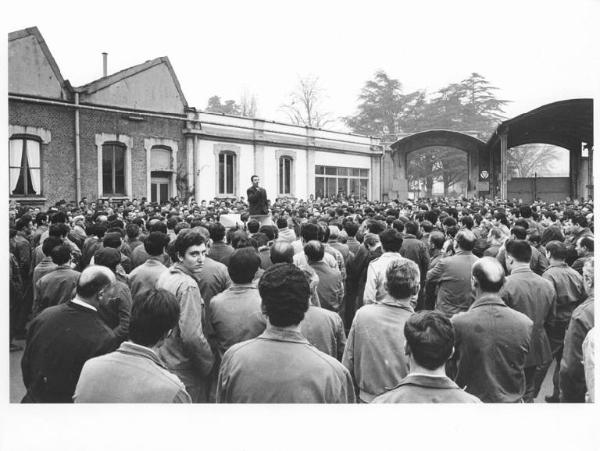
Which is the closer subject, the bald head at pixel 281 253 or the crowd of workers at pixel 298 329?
the crowd of workers at pixel 298 329

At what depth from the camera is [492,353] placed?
3.60 meters

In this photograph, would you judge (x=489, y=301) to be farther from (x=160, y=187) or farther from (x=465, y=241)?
(x=160, y=187)

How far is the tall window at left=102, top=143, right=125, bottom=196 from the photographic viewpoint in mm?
18688

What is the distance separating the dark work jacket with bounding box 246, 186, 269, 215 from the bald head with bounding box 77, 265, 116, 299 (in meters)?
7.44

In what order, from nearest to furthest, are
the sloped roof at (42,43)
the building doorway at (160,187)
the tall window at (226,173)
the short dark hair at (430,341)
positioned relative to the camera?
1. the short dark hair at (430,341)
2. the sloped roof at (42,43)
3. the building doorway at (160,187)
4. the tall window at (226,173)

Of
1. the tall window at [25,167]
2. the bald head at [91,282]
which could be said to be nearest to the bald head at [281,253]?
the bald head at [91,282]

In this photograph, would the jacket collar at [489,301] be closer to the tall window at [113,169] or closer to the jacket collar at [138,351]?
the jacket collar at [138,351]

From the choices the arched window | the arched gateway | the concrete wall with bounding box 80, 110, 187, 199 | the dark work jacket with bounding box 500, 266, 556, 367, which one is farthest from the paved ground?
the arched gateway

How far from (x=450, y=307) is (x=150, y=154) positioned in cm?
1653

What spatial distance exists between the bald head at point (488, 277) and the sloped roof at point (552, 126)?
58.3ft

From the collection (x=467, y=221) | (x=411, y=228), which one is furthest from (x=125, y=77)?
(x=467, y=221)

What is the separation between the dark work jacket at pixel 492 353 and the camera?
3604 millimetres

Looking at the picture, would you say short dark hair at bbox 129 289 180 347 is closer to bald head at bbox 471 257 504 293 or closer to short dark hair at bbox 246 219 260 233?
bald head at bbox 471 257 504 293

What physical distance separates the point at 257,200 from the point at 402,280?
784cm
